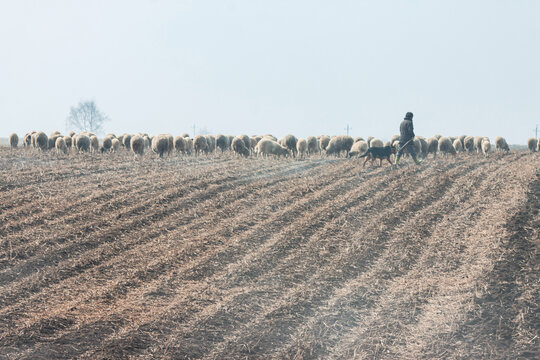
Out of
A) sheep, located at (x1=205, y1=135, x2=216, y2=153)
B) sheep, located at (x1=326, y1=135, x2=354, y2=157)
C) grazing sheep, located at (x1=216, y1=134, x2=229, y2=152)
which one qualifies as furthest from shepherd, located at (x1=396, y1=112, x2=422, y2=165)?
grazing sheep, located at (x1=216, y1=134, x2=229, y2=152)

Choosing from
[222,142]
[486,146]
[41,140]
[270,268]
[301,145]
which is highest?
[41,140]

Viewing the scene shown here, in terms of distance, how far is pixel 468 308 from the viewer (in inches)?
301

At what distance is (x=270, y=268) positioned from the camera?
31.3 feet

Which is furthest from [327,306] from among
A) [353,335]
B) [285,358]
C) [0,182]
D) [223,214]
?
[0,182]

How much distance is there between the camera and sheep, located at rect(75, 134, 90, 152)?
32.8m

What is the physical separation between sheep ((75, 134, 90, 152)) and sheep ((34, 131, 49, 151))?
2173 millimetres

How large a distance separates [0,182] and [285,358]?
1263 centimetres

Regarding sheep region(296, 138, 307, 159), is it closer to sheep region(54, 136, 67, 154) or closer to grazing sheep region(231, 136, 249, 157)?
grazing sheep region(231, 136, 249, 157)

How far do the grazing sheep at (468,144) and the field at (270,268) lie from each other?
78.6 ft

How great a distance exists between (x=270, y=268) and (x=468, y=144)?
33840mm

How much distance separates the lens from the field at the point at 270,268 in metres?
6.91

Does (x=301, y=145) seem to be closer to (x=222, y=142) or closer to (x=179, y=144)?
(x=179, y=144)

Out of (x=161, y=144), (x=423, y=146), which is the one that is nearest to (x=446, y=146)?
(x=423, y=146)

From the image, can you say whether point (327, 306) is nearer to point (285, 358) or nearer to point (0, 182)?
point (285, 358)
